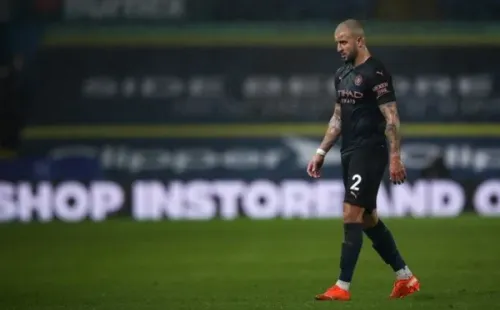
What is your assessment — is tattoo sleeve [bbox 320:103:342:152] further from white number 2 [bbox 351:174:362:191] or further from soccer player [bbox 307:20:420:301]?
white number 2 [bbox 351:174:362:191]

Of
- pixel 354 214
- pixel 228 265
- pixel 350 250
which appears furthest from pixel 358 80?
pixel 228 265

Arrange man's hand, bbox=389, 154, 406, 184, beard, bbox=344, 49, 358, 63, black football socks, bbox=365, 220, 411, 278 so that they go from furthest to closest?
black football socks, bbox=365, 220, 411, 278 < beard, bbox=344, 49, 358, 63 < man's hand, bbox=389, 154, 406, 184

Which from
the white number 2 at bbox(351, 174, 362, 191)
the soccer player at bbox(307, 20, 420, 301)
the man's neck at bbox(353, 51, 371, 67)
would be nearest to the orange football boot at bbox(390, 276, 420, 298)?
the soccer player at bbox(307, 20, 420, 301)

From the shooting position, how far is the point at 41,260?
13.5 metres

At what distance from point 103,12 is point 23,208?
10.1 ft

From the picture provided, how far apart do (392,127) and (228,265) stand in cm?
404

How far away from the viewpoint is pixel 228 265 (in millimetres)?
12672

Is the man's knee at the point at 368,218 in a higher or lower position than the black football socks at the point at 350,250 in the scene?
higher

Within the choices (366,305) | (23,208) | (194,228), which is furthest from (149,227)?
(366,305)

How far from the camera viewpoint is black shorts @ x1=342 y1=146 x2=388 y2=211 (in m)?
9.09

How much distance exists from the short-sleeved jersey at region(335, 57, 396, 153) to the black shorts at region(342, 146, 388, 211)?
62 millimetres

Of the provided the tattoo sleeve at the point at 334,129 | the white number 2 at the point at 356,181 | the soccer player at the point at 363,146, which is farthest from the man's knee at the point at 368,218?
the tattoo sleeve at the point at 334,129

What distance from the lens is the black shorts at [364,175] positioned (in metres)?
9.09

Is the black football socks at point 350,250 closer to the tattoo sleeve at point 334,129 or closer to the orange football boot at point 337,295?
the orange football boot at point 337,295
